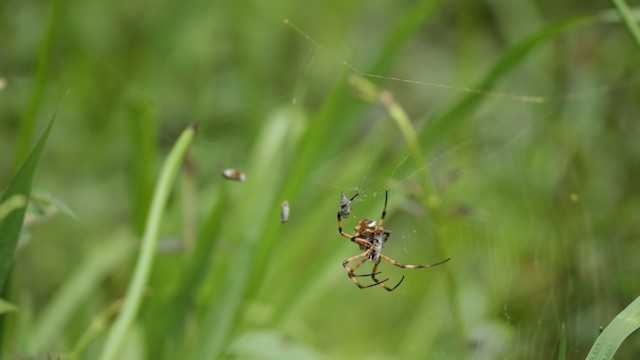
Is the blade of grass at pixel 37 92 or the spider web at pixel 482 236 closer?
the blade of grass at pixel 37 92

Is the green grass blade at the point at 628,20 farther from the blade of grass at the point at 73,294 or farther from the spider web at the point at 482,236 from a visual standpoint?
the blade of grass at the point at 73,294

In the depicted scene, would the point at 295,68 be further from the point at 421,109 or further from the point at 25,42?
the point at 25,42

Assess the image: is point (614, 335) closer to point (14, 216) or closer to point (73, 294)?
point (14, 216)

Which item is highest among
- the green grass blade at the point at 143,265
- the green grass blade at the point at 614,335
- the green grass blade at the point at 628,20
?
the green grass blade at the point at 628,20

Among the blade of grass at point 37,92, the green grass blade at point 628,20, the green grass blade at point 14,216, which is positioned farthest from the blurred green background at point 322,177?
the green grass blade at point 628,20

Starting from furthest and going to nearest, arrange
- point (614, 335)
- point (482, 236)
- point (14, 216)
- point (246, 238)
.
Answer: point (482, 236) → point (246, 238) → point (14, 216) → point (614, 335)

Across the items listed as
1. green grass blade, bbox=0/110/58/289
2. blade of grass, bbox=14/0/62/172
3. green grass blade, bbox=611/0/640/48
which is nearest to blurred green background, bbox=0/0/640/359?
blade of grass, bbox=14/0/62/172

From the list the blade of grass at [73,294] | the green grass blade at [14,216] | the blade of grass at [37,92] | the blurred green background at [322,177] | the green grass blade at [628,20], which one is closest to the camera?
the green grass blade at [14,216]

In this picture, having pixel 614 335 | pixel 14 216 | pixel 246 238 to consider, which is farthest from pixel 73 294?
pixel 614 335
